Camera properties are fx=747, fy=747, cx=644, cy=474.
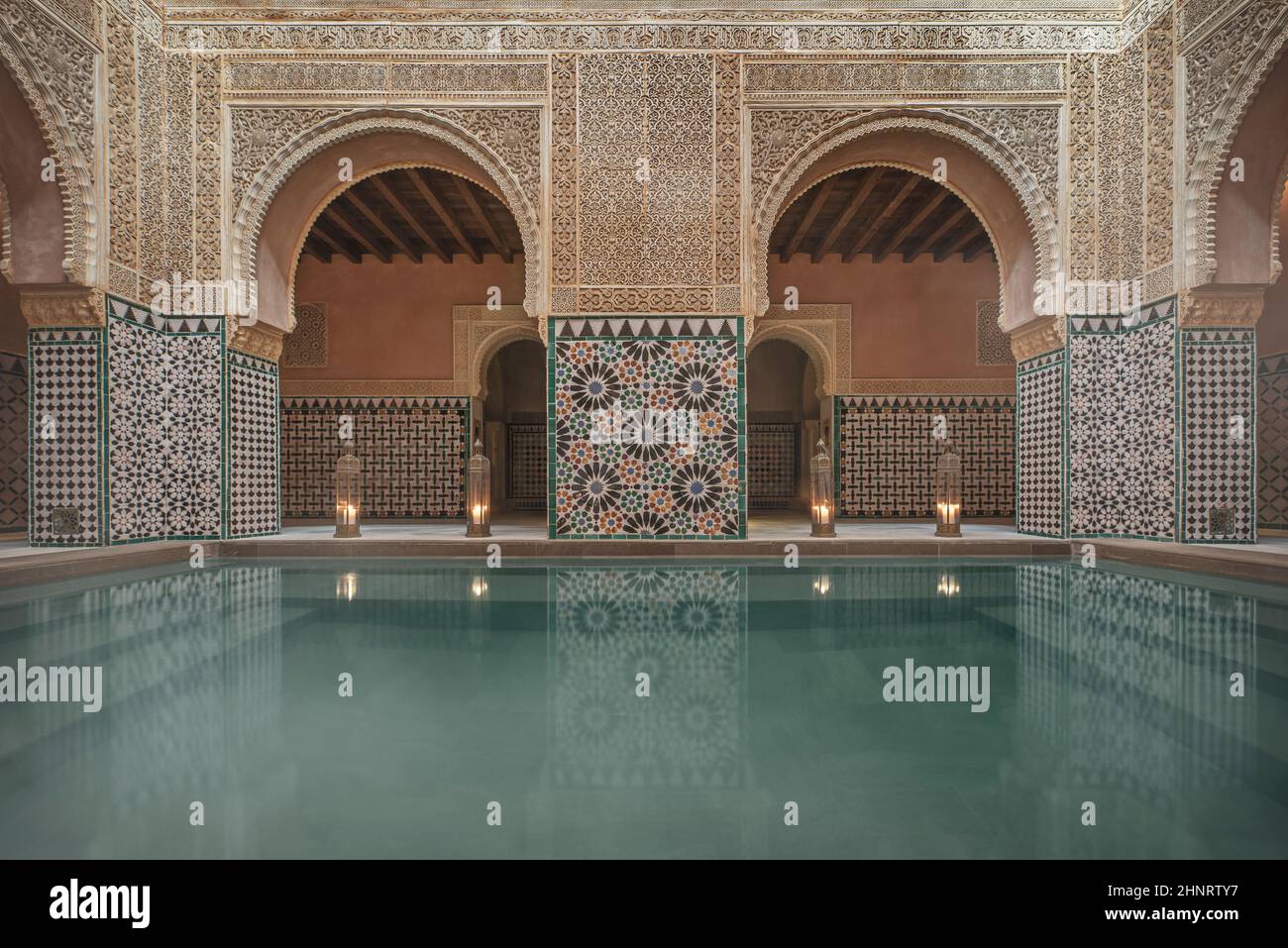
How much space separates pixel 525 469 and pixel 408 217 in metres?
3.36

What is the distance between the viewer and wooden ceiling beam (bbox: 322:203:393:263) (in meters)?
5.78

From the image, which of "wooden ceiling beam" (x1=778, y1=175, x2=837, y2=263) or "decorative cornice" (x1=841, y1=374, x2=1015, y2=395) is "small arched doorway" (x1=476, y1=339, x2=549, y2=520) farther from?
"decorative cornice" (x1=841, y1=374, x2=1015, y2=395)

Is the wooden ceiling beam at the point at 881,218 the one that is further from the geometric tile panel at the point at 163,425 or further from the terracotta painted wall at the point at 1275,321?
the geometric tile panel at the point at 163,425

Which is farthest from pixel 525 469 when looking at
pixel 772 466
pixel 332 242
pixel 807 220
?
pixel 807 220

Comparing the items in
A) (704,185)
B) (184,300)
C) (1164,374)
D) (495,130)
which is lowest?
(1164,374)

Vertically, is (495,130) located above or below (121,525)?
above

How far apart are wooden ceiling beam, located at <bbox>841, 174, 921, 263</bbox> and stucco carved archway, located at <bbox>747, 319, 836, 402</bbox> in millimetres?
808

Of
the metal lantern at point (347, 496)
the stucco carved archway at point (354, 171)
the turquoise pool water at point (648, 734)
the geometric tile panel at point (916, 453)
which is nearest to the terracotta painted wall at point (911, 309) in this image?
the geometric tile panel at point (916, 453)

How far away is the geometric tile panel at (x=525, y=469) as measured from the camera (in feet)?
28.0

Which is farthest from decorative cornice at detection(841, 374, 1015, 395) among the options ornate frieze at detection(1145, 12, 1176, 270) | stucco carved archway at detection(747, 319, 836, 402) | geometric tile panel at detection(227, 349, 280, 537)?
geometric tile panel at detection(227, 349, 280, 537)
